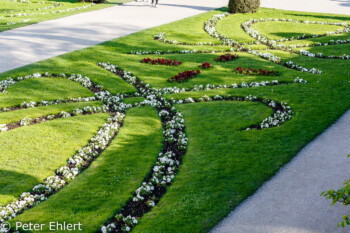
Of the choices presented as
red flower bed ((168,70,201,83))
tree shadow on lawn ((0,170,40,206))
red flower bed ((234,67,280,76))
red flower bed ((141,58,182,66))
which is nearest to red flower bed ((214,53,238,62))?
red flower bed ((234,67,280,76))

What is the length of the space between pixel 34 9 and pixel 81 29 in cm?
853

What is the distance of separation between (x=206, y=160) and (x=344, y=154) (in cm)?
337

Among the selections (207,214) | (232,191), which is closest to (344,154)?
(232,191)

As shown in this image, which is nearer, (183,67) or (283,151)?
(283,151)

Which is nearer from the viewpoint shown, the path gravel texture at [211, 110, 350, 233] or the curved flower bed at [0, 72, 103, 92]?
the path gravel texture at [211, 110, 350, 233]

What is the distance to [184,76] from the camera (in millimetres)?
14703

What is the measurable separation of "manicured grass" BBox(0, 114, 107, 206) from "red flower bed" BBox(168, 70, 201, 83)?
13.0 ft

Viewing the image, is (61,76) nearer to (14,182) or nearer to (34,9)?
(14,182)

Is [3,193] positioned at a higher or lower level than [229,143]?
lower

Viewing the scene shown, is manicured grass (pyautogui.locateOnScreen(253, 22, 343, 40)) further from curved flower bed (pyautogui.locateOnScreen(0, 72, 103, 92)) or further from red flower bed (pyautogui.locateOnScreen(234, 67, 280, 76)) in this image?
curved flower bed (pyautogui.locateOnScreen(0, 72, 103, 92))

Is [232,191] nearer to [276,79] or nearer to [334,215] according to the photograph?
[334,215]

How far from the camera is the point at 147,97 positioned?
13.0 meters

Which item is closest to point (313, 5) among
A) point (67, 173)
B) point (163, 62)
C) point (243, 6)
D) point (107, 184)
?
point (243, 6)

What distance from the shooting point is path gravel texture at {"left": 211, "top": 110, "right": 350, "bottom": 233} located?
6672 millimetres
